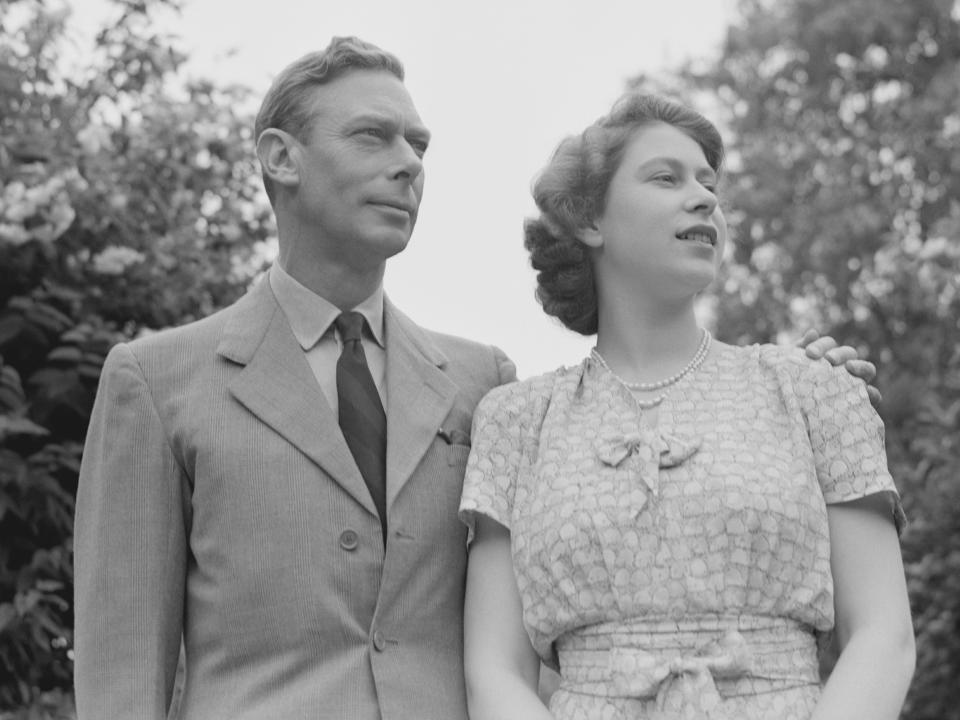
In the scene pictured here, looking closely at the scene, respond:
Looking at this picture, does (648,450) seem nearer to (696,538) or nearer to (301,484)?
(696,538)

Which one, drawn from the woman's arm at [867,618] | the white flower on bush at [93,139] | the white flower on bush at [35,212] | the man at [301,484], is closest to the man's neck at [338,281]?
the man at [301,484]

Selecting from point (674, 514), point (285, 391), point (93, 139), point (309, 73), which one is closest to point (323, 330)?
point (285, 391)

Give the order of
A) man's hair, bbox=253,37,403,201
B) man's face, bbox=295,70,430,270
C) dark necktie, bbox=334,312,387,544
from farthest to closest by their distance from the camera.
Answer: man's hair, bbox=253,37,403,201, man's face, bbox=295,70,430,270, dark necktie, bbox=334,312,387,544

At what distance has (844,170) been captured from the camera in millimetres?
16719

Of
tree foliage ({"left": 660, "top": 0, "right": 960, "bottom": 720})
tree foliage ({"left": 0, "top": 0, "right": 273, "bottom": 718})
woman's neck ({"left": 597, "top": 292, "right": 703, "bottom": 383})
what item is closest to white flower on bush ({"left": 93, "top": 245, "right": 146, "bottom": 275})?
tree foliage ({"left": 0, "top": 0, "right": 273, "bottom": 718})

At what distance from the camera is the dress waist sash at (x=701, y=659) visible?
3078 mm

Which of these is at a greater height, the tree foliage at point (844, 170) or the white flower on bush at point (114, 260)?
the tree foliage at point (844, 170)

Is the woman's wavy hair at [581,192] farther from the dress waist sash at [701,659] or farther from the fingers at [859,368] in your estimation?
the dress waist sash at [701,659]

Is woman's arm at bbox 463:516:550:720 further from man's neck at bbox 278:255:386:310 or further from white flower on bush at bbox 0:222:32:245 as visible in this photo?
white flower on bush at bbox 0:222:32:245

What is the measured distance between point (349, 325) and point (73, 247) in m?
2.32

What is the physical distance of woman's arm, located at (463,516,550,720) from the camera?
318cm

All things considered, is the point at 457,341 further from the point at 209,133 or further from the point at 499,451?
the point at 209,133

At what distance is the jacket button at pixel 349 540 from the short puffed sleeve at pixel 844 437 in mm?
874

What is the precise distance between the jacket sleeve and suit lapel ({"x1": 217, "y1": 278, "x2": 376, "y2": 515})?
0.64 feet
